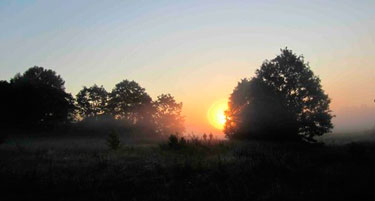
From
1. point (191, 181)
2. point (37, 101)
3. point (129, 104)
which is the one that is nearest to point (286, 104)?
point (191, 181)

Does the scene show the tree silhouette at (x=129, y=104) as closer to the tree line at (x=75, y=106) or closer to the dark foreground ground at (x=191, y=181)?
the tree line at (x=75, y=106)

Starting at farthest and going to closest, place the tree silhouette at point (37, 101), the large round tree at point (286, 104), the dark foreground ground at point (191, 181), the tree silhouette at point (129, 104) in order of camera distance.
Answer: the tree silhouette at point (129, 104)
the tree silhouette at point (37, 101)
the large round tree at point (286, 104)
the dark foreground ground at point (191, 181)

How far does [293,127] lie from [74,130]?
4005cm

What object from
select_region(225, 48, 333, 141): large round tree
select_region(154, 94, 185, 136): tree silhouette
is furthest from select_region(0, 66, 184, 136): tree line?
select_region(225, 48, 333, 141): large round tree

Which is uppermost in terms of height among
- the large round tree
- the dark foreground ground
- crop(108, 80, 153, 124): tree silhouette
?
crop(108, 80, 153, 124): tree silhouette

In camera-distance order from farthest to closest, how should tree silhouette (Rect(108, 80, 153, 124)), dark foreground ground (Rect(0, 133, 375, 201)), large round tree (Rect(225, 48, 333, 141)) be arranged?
1. tree silhouette (Rect(108, 80, 153, 124))
2. large round tree (Rect(225, 48, 333, 141))
3. dark foreground ground (Rect(0, 133, 375, 201))

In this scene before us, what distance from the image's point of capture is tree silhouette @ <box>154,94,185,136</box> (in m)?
76.1

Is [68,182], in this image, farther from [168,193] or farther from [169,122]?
[169,122]

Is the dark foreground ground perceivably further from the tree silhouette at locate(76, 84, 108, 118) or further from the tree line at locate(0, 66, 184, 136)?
the tree silhouette at locate(76, 84, 108, 118)

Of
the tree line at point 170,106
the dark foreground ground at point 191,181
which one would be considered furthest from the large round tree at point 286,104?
the dark foreground ground at point 191,181

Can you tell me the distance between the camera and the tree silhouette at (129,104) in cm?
7312

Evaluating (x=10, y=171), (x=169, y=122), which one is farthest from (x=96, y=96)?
(x=10, y=171)

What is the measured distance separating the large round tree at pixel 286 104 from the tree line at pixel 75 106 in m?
35.1

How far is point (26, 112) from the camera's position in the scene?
165 feet
